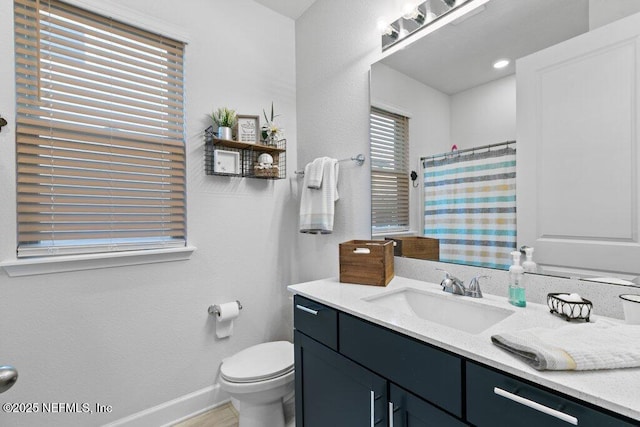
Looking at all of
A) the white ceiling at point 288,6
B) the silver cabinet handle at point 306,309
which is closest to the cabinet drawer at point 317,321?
the silver cabinet handle at point 306,309

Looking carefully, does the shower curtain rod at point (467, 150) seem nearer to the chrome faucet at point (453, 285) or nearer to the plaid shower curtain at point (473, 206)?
the plaid shower curtain at point (473, 206)

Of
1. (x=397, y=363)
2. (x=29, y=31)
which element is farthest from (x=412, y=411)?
(x=29, y=31)

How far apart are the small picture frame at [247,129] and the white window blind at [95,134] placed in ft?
1.15

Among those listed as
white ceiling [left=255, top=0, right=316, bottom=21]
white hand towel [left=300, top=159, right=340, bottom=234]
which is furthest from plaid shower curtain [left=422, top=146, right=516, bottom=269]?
white ceiling [left=255, top=0, right=316, bottom=21]

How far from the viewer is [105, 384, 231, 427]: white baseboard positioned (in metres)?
1.64

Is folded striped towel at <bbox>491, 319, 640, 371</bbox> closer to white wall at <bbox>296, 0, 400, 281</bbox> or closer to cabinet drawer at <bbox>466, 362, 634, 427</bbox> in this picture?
cabinet drawer at <bbox>466, 362, 634, 427</bbox>

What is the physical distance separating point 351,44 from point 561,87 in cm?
121

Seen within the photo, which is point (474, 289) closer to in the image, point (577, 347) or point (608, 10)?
point (577, 347)

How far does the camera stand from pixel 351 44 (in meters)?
1.88

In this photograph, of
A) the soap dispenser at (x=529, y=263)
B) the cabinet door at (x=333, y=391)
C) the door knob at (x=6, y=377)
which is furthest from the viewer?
the soap dispenser at (x=529, y=263)

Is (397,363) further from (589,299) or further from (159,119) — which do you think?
(159,119)

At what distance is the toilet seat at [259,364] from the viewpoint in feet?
4.95

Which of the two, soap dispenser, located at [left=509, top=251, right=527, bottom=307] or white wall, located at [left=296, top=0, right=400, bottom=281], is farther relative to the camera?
white wall, located at [left=296, top=0, right=400, bottom=281]

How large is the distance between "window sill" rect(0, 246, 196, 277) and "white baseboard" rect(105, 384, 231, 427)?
0.84m
